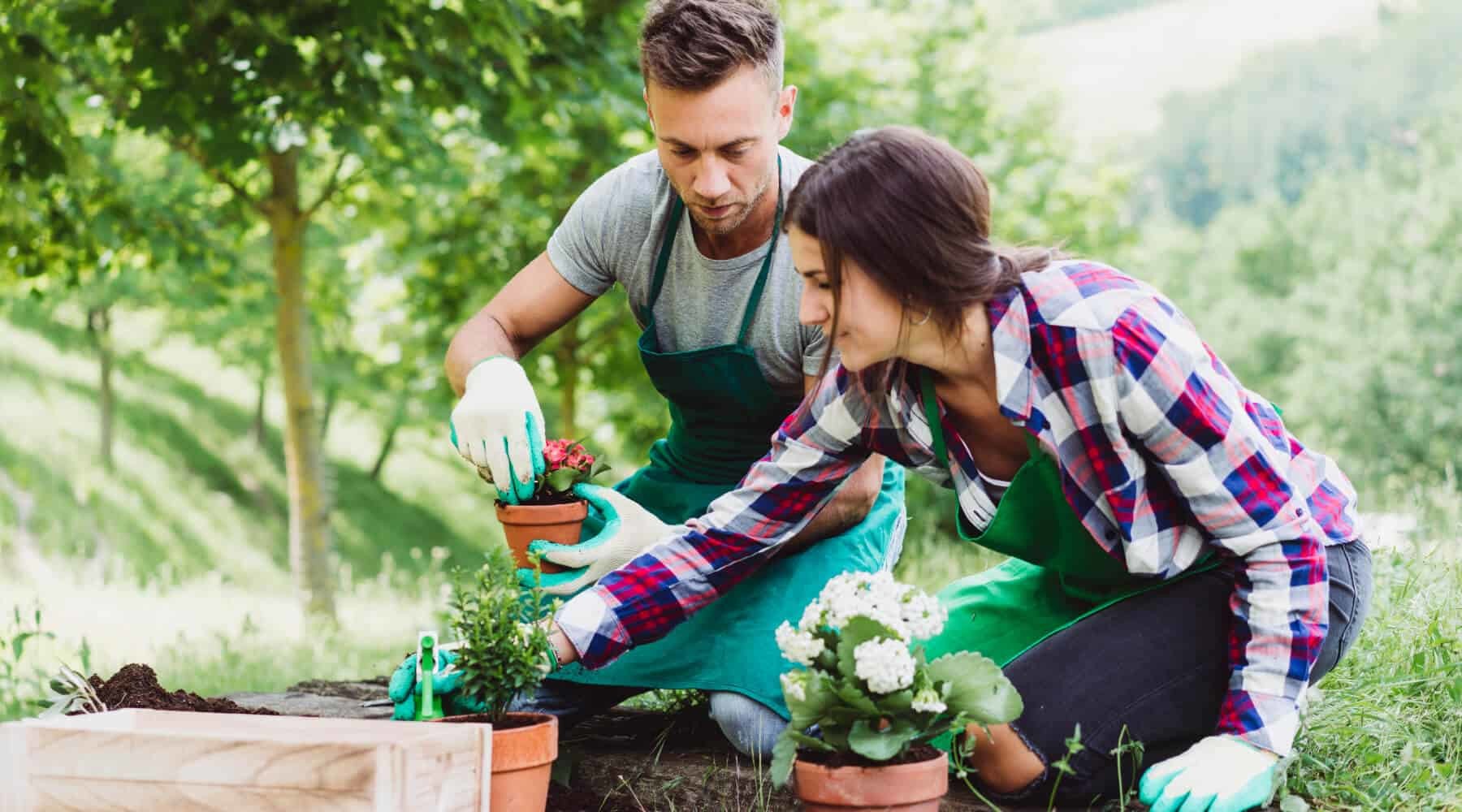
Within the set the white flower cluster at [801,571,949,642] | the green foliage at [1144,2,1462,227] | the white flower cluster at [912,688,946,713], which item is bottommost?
the white flower cluster at [912,688,946,713]

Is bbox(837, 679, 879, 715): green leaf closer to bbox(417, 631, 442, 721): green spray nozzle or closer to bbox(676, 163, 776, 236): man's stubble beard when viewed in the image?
bbox(417, 631, 442, 721): green spray nozzle

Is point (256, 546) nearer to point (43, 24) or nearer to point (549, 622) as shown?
point (43, 24)

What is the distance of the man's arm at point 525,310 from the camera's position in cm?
280

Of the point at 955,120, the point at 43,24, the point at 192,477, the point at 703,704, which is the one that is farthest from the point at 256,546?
the point at 703,704

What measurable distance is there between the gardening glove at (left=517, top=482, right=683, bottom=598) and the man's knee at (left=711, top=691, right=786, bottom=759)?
33cm

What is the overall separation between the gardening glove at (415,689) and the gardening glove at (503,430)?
463 millimetres

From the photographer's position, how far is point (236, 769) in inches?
62.8

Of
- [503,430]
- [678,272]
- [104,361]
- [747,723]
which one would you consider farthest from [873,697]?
[104,361]

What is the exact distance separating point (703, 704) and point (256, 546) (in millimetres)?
12963

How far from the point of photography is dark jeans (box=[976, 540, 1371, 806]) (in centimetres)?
210

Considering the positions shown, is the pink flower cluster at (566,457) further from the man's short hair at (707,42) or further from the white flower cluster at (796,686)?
the white flower cluster at (796,686)

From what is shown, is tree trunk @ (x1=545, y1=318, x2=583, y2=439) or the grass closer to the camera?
the grass

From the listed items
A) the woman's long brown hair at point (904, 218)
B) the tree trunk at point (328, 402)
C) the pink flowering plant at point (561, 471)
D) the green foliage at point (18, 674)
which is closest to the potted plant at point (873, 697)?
the woman's long brown hair at point (904, 218)

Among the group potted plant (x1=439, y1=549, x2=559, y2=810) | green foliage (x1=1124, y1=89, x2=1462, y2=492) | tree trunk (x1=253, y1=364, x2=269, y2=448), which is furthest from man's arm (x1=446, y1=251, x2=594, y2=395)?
tree trunk (x1=253, y1=364, x2=269, y2=448)
